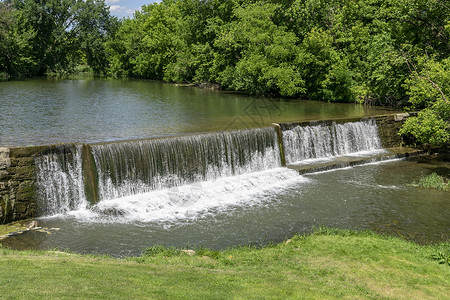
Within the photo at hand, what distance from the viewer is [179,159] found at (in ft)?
48.9

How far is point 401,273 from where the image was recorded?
774cm

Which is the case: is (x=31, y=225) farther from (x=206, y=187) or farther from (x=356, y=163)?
(x=356, y=163)

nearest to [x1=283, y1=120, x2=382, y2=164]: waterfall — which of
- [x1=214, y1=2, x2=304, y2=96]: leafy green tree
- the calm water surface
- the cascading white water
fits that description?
the calm water surface

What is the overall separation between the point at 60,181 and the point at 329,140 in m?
12.1

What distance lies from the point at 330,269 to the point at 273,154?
9.90 meters

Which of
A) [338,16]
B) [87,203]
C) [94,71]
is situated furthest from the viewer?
[94,71]

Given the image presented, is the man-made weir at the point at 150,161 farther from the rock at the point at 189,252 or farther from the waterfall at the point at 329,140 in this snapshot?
the rock at the point at 189,252

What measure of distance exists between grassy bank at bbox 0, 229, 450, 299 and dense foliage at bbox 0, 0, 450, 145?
9.03 metres

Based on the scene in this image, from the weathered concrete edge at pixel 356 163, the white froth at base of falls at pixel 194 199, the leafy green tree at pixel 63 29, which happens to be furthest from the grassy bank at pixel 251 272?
the leafy green tree at pixel 63 29

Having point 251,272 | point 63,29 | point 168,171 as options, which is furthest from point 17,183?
point 63,29

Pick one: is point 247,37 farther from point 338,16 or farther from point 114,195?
point 114,195

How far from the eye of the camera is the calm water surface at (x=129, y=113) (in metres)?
17.2

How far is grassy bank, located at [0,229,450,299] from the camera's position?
567 centimetres

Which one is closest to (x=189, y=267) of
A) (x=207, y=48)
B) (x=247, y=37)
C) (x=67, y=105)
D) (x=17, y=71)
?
(x=67, y=105)
